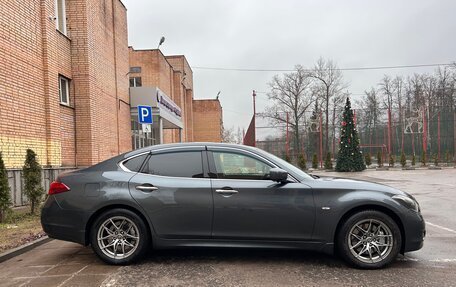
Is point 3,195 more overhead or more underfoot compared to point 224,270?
more overhead

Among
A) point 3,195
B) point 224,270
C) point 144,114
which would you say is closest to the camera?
point 224,270

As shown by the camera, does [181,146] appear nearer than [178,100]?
Yes

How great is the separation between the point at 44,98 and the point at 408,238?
10.5 metres

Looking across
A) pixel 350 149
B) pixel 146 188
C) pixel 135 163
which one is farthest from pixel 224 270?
pixel 350 149

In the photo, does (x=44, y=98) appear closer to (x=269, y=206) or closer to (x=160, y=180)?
(x=160, y=180)

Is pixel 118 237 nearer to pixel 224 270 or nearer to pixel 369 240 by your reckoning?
pixel 224 270

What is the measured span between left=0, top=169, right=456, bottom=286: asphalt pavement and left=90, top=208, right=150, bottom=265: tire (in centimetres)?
14

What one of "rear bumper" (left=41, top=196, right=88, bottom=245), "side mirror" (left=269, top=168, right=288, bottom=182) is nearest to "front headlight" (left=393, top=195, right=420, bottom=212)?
"side mirror" (left=269, top=168, right=288, bottom=182)

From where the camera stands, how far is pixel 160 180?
485 centimetres

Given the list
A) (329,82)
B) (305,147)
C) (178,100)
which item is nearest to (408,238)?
(305,147)

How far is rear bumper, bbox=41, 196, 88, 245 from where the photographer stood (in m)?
4.80

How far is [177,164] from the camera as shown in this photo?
4.98 metres

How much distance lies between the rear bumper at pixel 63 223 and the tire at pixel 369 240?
333cm

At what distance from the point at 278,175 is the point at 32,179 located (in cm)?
621
